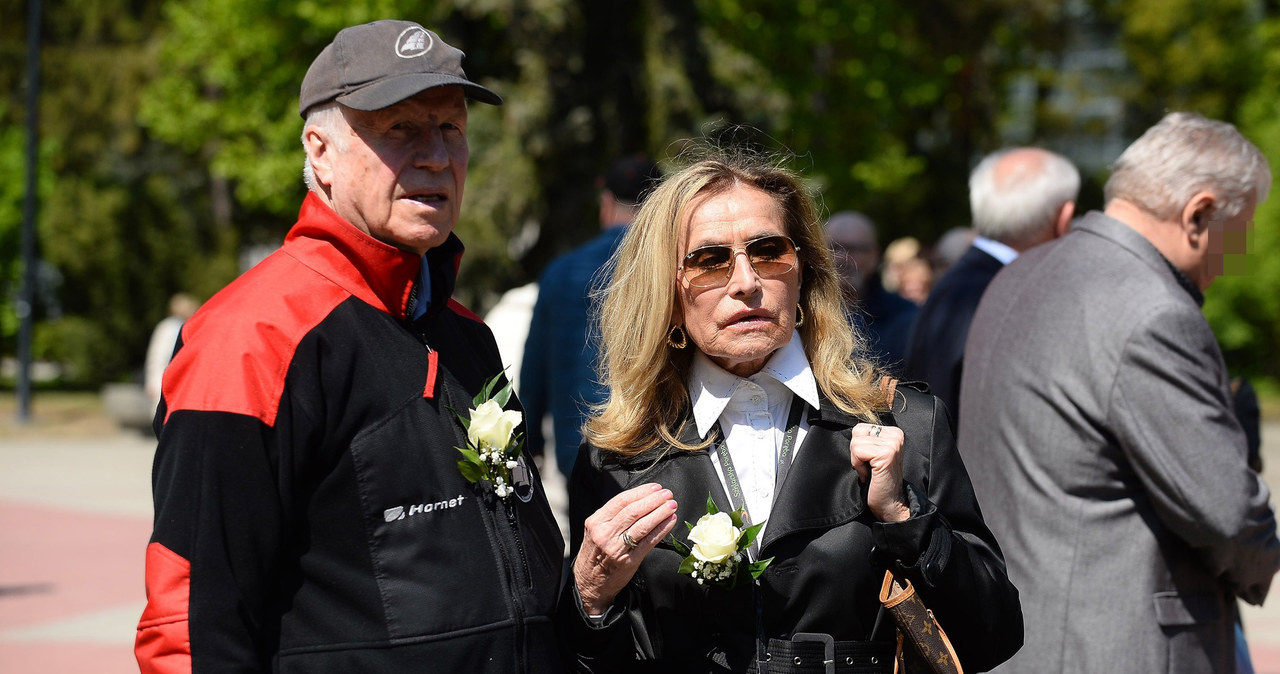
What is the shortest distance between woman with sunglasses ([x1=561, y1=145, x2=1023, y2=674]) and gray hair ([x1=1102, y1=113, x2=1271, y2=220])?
1043mm

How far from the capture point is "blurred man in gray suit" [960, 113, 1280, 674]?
10.3ft

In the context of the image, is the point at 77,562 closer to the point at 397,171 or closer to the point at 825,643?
the point at 397,171

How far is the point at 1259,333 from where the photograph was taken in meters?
28.7

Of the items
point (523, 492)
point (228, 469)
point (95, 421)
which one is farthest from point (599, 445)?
point (95, 421)

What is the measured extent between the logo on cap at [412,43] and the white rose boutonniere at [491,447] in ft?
2.25

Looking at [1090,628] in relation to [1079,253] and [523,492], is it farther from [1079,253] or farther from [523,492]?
[523,492]

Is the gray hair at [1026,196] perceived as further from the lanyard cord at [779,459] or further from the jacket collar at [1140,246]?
the lanyard cord at [779,459]

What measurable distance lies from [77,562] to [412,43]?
28.8 feet

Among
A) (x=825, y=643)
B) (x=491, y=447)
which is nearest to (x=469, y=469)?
(x=491, y=447)

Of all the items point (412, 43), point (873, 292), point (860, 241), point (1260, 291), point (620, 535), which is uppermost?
point (412, 43)

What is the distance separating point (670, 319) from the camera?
9.54 ft

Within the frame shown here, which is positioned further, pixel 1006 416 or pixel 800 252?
pixel 1006 416

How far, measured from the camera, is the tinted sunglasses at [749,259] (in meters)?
2.79

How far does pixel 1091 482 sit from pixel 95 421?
72.1 feet
